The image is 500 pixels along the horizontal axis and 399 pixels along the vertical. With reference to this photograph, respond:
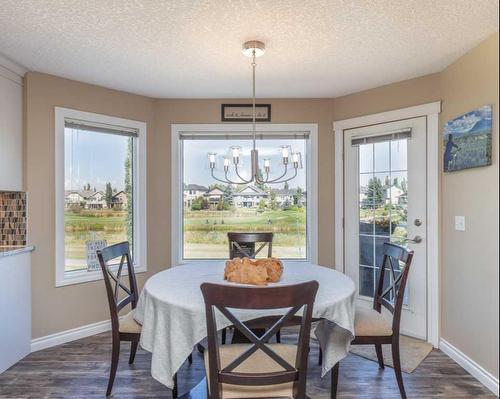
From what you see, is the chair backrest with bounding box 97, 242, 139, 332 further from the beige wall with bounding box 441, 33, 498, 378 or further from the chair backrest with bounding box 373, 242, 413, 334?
the beige wall with bounding box 441, 33, 498, 378

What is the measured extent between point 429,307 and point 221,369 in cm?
217

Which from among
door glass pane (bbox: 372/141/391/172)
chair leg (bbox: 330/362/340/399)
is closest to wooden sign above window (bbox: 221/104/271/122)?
door glass pane (bbox: 372/141/391/172)

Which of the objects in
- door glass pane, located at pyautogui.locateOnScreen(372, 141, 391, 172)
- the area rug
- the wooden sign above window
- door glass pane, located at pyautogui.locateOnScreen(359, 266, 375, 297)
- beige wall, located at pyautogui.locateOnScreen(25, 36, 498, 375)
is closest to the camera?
beige wall, located at pyautogui.locateOnScreen(25, 36, 498, 375)

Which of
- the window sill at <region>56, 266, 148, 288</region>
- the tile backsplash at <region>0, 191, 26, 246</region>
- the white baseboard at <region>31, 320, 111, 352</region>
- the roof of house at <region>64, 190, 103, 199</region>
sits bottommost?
the white baseboard at <region>31, 320, 111, 352</region>

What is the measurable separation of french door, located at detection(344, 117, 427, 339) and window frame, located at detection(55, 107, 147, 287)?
6.77 ft

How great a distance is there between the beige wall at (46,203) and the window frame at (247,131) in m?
0.89

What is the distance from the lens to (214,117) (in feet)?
11.9

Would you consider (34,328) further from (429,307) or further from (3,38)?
(429,307)

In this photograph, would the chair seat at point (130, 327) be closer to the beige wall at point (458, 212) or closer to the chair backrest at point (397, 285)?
the chair backrest at point (397, 285)

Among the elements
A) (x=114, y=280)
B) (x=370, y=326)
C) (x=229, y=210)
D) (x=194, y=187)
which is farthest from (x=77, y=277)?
(x=370, y=326)

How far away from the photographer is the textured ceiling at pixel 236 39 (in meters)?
1.91

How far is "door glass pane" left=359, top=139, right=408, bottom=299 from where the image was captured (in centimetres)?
319

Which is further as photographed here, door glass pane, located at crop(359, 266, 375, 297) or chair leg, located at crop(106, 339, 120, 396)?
door glass pane, located at crop(359, 266, 375, 297)

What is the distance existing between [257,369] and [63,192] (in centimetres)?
233
